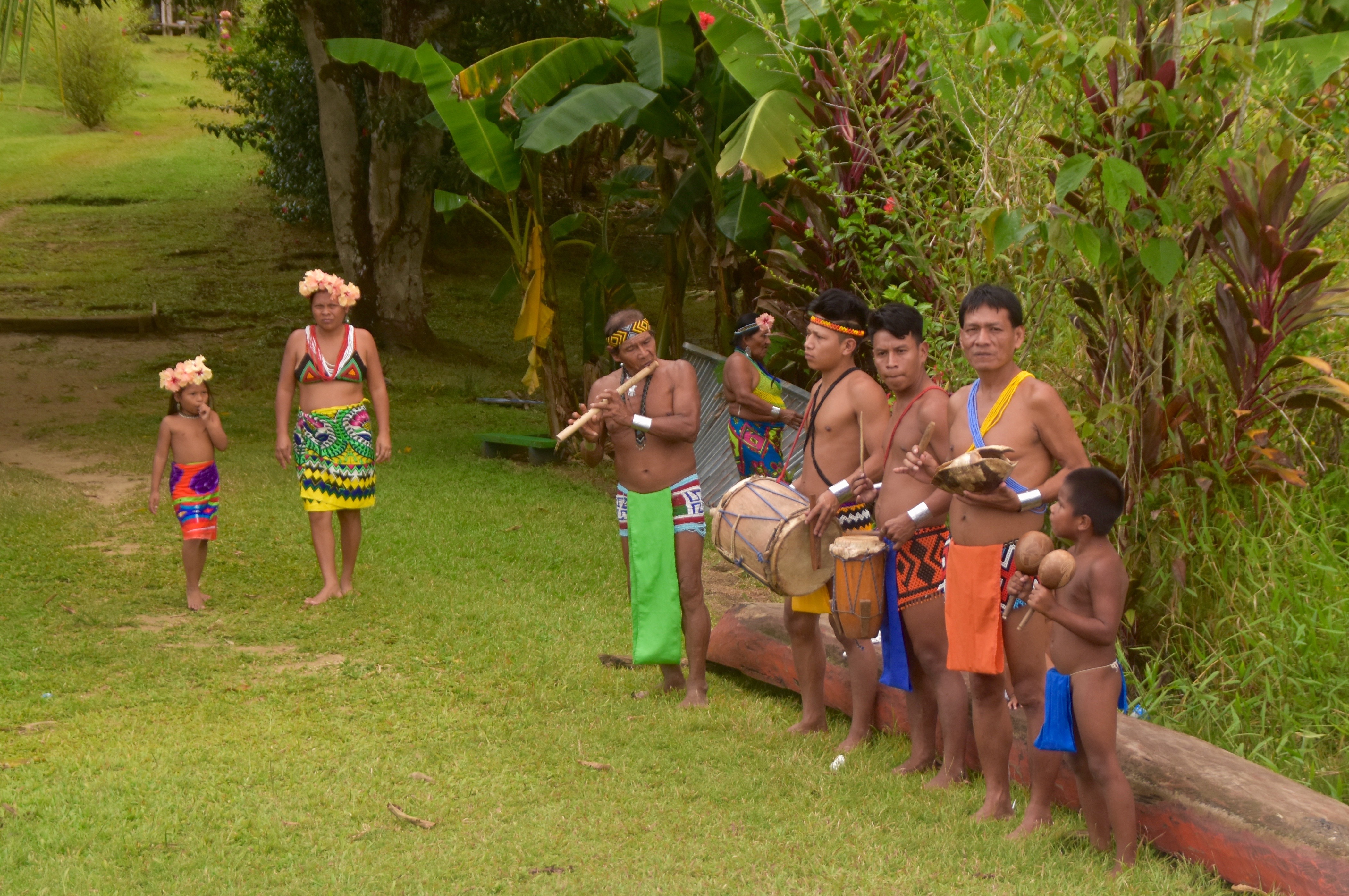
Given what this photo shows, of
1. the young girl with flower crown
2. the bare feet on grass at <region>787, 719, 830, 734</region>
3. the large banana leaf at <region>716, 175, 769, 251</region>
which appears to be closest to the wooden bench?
the large banana leaf at <region>716, 175, 769, 251</region>

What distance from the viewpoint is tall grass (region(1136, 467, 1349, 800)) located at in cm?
474

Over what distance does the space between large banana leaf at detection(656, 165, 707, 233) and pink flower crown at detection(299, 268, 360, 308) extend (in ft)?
14.1

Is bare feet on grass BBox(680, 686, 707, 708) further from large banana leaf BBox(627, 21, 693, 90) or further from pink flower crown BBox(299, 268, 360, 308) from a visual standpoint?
large banana leaf BBox(627, 21, 693, 90)

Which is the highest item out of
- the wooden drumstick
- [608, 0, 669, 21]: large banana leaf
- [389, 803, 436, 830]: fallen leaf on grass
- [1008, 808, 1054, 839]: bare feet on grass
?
[608, 0, 669, 21]: large banana leaf

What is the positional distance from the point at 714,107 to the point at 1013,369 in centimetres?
724

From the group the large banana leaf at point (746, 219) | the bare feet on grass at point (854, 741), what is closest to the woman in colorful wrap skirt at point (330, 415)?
the large banana leaf at point (746, 219)

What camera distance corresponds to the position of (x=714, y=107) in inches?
441

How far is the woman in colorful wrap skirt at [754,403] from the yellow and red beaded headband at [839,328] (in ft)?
7.26

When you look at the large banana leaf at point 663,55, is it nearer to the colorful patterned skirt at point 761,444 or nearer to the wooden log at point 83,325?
the colorful patterned skirt at point 761,444

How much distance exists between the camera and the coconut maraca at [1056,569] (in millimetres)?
3877

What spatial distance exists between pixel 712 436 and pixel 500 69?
12.4ft

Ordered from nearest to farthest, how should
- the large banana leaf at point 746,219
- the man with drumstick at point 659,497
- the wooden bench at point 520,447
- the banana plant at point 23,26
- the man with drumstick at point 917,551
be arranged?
1. the man with drumstick at point 917,551
2. the banana plant at point 23,26
3. the man with drumstick at point 659,497
4. the large banana leaf at point 746,219
5. the wooden bench at point 520,447

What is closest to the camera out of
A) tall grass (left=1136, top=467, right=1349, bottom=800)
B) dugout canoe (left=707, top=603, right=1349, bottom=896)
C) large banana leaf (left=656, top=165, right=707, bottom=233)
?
dugout canoe (left=707, top=603, right=1349, bottom=896)

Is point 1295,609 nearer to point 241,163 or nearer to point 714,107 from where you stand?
point 714,107
